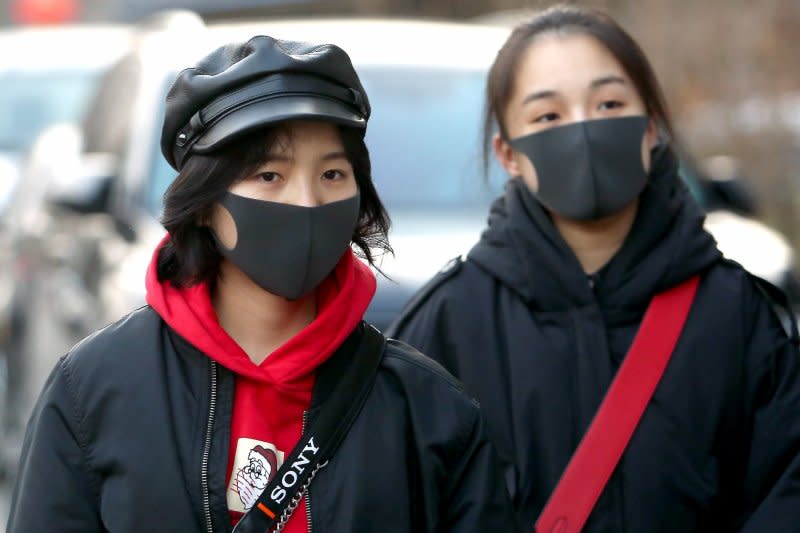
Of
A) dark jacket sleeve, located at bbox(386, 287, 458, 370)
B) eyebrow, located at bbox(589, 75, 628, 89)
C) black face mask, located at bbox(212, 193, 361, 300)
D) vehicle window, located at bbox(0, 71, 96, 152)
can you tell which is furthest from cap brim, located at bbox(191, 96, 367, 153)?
vehicle window, located at bbox(0, 71, 96, 152)

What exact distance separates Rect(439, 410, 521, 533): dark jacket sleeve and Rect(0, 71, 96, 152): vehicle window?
28.1 ft

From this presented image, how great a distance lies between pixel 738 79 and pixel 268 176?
334 inches

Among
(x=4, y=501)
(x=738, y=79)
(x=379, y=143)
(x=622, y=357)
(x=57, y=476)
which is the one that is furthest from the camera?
(x=738, y=79)

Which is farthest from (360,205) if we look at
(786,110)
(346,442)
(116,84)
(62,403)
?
(786,110)

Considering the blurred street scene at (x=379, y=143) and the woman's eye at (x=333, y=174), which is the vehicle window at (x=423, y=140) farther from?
the woman's eye at (x=333, y=174)

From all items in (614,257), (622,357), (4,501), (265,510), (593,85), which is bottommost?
(4,501)

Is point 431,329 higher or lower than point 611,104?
lower

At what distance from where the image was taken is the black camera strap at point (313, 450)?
2664mm

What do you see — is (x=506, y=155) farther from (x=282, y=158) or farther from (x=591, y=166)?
(x=282, y=158)

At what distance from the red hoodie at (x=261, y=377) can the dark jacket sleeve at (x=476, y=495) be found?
0.26m

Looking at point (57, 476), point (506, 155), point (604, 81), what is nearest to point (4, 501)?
point (506, 155)

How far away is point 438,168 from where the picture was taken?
20.5 feet

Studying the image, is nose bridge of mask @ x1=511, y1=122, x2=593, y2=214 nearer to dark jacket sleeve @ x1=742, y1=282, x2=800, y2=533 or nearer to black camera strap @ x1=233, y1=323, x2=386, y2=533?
dark jacket sleeve @ x1=742, y1=282, x2=800, y2=533

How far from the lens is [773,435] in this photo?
3.41 m
